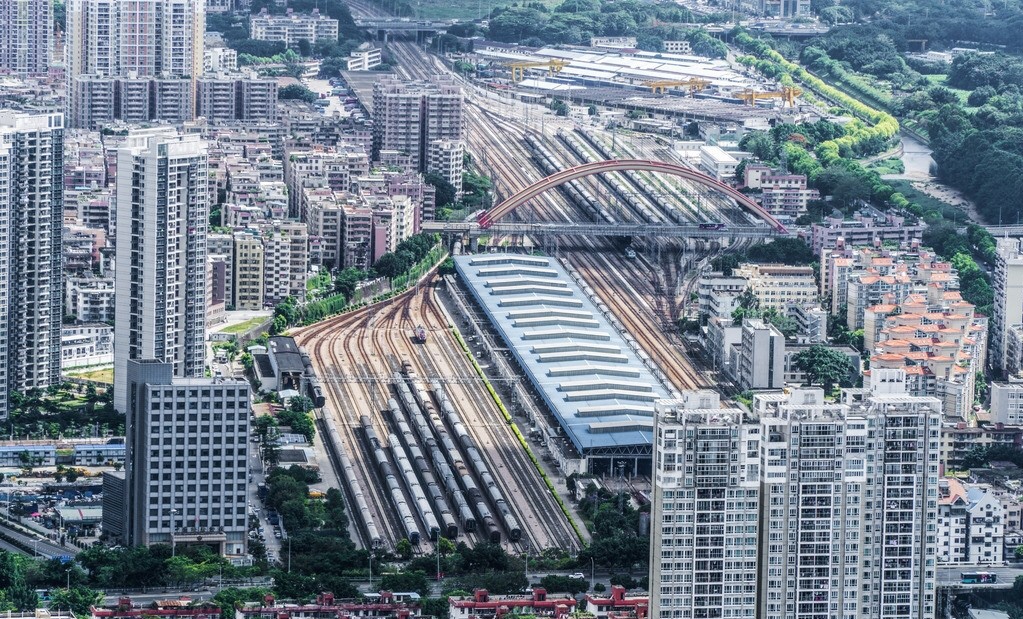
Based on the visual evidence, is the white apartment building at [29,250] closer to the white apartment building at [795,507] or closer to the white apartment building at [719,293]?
the white apartment building at [719,293]

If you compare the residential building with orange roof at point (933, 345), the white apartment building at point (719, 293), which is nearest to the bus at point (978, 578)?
the residential building with orange roof at point (933, 345)

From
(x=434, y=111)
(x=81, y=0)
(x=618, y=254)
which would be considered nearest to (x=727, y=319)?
(x=618, y=254)

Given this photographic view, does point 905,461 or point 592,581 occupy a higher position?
point 905,461

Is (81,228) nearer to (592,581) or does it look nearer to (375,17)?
(592,581)

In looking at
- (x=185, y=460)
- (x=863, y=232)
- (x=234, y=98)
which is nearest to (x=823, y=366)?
(x=863, y=232)

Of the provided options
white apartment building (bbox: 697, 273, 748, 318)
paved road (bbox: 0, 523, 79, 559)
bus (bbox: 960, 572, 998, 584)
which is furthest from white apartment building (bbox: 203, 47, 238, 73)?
bus (bbox: 960, 572, 998, 584)
